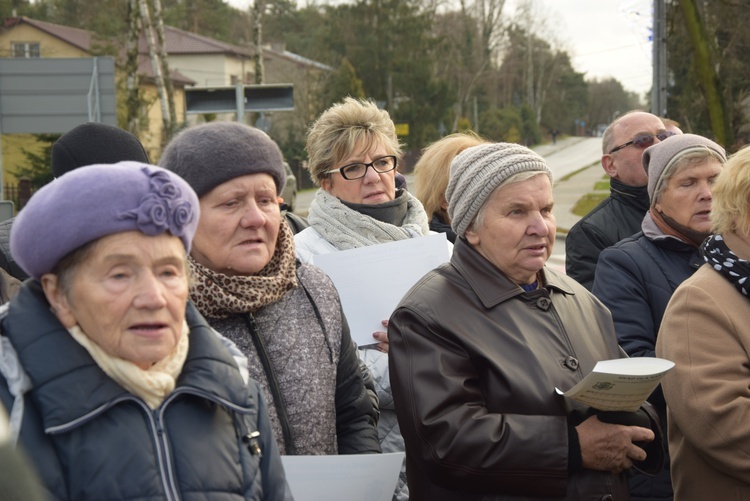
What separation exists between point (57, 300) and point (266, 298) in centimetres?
90

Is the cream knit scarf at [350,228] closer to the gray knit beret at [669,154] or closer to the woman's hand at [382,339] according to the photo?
the woman's hand at [382,339]

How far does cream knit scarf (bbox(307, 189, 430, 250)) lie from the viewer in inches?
165

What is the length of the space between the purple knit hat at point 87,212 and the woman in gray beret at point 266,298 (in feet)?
2.55

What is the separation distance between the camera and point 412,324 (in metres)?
3.13

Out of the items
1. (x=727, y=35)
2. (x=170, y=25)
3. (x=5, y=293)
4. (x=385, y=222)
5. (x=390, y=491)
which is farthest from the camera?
(x=170, y=25)

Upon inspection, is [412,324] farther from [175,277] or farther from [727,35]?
[727,35]

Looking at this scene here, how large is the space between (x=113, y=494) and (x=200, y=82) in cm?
6389

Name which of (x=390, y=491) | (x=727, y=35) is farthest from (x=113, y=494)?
(x=727, y=35)

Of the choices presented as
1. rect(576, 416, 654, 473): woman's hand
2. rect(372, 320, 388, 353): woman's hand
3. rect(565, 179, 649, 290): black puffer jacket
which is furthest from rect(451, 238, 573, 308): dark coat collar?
rect(565, 179, 649, 290): black puffer jacket

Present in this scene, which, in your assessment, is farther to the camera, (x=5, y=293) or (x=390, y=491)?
(x=5, y=293)

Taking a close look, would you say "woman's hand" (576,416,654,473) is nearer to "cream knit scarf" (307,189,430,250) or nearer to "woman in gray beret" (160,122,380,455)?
"woman in gray beret" (160,122,380,455)

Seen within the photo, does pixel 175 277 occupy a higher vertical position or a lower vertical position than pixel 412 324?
higher

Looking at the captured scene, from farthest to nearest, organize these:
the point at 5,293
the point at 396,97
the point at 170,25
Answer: the point at 170,25, the point at 396,97, the point at 5,293

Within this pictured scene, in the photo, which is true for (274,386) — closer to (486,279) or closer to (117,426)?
(486,279)
